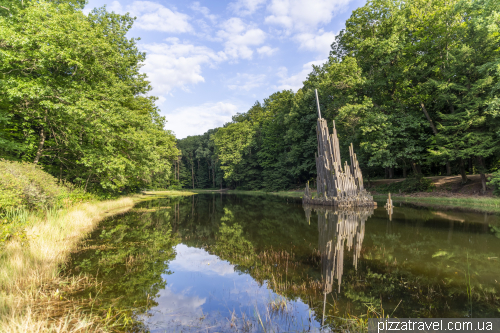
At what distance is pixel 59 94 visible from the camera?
13016mm

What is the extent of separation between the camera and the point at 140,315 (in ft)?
14.0

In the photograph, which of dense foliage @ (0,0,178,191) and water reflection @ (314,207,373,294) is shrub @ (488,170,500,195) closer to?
water reflection @ (314,207,373,294)

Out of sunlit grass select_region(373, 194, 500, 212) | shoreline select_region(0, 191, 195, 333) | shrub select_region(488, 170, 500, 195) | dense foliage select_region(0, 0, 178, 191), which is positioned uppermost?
dense foliage select_region(0, 0, 178, 191)

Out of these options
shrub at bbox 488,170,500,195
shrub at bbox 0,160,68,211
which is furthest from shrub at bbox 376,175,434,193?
shrub at bbox 0,160,68,211

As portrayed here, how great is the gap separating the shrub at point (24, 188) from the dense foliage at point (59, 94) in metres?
3.53

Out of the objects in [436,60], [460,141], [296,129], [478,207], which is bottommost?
[478,207]

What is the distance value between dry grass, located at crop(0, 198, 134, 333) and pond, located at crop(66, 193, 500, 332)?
0.48 metres

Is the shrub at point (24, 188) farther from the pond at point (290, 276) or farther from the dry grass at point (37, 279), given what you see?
the pond at point (290, 276)

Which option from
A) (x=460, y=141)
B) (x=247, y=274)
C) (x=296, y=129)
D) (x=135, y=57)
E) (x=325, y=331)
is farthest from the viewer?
(x=296, y=129)

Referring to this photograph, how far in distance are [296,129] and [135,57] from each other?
2858 centimetres

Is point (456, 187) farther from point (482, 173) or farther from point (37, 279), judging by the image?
point (37, 279)

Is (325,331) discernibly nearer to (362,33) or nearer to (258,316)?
(258,316)

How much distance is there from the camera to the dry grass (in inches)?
134

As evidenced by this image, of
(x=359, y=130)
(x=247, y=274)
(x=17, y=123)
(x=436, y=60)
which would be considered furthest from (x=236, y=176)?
(x=247, y=274)
